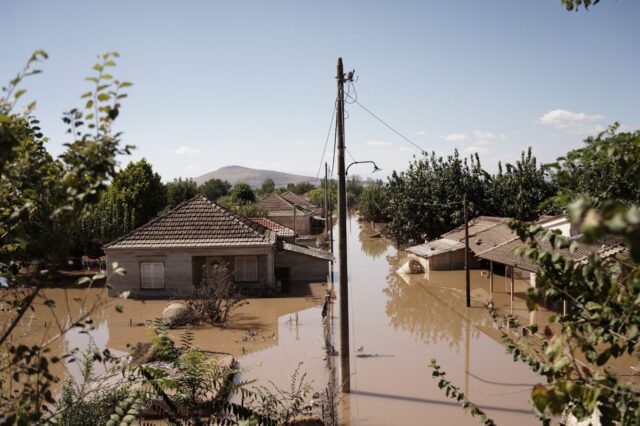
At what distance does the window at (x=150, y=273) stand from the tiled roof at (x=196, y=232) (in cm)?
91

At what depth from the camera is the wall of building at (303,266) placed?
85.7ft

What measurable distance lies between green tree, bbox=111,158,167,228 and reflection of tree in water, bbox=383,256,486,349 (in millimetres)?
19196

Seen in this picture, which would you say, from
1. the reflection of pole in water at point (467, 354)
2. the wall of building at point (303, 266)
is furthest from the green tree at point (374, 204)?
the reflection of pole in water at point (467, 354)

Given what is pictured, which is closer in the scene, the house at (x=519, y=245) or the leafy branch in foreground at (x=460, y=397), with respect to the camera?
the leafy branch in foreground at (x=460, y=397)

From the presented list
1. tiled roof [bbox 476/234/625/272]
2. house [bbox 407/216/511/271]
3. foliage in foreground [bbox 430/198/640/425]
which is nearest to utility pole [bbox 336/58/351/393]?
foliage in foreground [bbox 430/198/640/425]

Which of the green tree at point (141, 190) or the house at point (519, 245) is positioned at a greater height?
the green tree at point (141, 190)

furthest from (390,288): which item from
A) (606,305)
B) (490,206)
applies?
(606,305)

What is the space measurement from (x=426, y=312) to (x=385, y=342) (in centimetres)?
483

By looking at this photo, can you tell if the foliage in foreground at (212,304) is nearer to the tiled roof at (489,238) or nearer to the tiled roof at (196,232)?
the tiled roof at (196,232)

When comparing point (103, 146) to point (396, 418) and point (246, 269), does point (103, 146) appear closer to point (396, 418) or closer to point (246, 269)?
point (396, 418)

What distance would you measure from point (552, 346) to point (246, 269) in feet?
72.6

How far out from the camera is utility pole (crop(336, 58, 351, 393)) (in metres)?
11.7

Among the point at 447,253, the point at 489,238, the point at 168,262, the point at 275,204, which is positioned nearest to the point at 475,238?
the point at 489,238

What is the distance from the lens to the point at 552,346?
269 centimetres
